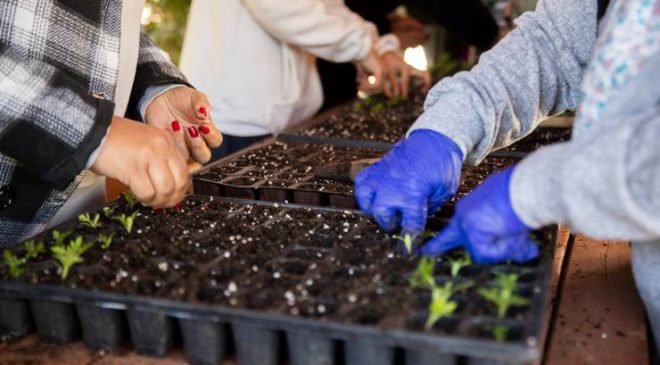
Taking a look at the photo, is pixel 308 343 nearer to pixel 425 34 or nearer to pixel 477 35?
pixel 477 35

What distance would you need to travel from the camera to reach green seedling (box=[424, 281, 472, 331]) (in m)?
0.96

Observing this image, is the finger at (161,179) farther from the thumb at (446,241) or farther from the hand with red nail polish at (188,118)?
the thumb at (446,241)

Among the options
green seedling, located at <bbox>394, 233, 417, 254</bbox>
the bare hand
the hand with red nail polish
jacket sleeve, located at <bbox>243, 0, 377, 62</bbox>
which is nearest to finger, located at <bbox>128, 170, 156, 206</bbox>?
the bare hand

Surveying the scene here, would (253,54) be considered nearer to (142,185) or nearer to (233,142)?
(233,142)

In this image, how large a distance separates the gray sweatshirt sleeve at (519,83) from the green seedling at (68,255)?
669mm

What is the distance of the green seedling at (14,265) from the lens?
116cm

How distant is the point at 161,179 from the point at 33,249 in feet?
0.81

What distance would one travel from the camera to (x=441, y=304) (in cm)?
97

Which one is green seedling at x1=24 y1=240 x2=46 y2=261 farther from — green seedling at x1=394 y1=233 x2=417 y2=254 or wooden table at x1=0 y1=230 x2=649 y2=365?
green seedling at x1=394 y1=233 x2=417 y2=254

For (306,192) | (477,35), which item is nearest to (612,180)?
(306,192)

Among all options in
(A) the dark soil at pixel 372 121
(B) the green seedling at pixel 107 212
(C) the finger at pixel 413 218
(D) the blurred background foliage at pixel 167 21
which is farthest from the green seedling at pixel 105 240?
(D) the blurred background foliage at pixel 167 21

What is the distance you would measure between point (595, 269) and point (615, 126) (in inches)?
22.3

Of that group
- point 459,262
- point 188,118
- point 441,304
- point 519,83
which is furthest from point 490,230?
point 188,118

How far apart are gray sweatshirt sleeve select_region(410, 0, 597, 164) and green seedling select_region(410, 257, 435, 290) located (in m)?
0.35
